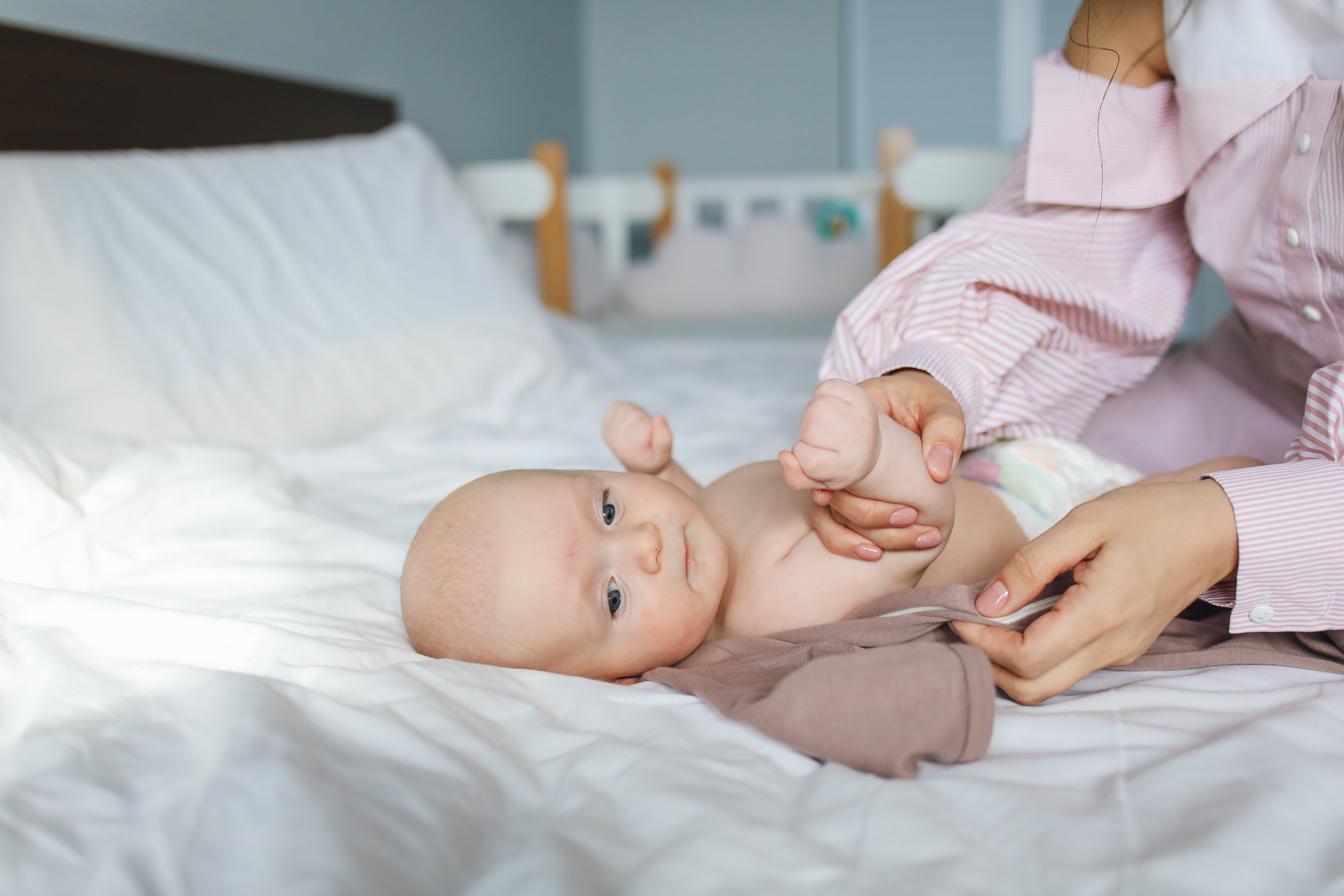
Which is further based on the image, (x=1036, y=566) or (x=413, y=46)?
(x=413, y=46)

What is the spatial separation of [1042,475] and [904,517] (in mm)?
249

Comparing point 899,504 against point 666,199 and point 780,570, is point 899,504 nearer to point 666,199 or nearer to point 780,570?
point 780,570

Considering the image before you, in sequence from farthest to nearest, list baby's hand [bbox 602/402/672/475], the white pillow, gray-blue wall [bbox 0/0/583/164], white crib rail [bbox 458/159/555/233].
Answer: white crib rail [bbox 458/159/555/233] → gray-blue wall [bbox 0/0/583/164] → the white pillow → baby's hand [bbox 602/402/672/475]

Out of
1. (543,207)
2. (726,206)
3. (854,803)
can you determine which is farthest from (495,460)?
(726,206)

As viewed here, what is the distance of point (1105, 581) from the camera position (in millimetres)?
508

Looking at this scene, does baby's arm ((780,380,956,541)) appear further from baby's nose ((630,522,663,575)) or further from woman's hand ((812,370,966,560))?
baby's nose ((630,522,663,575))

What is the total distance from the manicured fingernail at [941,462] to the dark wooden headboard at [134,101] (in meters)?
1.18

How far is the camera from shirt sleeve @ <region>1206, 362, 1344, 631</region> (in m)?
0.55

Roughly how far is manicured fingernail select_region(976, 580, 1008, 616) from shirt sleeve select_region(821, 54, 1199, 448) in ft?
0.83

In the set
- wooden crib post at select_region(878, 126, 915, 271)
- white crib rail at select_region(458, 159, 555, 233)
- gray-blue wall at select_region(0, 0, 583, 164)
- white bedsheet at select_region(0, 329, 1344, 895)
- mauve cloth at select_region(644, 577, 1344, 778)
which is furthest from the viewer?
wooden crib post at select_region(878, 126, 915, 271)

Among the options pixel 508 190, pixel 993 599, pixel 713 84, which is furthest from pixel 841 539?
pixel 713 84

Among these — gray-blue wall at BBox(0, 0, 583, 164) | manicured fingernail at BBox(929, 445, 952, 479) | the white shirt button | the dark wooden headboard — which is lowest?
the white shirt button

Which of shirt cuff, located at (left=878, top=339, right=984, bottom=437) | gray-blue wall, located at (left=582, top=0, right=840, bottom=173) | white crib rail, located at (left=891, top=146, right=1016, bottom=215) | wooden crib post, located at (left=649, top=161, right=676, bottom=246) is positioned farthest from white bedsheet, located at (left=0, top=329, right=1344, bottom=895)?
gray-blue wall, located at (left=582, top=0, right=840, bottom=173)

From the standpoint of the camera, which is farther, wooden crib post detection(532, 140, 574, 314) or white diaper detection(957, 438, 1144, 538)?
wooden crib post detection(532, 140, 574, 314)
